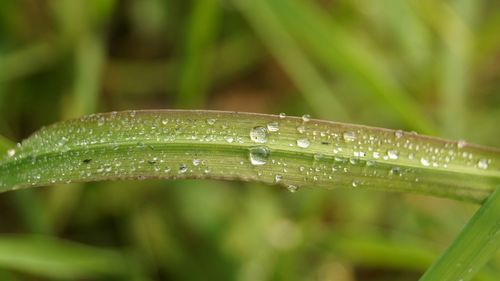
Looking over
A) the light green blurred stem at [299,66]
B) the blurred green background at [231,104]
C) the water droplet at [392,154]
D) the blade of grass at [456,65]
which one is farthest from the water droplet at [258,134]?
→ the blade of grass at [456,65]

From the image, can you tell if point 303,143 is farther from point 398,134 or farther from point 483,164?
point 483,164

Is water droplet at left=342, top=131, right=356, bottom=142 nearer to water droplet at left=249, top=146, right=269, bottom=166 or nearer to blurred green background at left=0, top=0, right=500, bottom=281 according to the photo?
water droplet at left=249, top=146, right=269, bottom=166

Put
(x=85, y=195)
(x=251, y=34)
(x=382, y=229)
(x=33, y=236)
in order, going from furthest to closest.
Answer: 1. (x=251, y=34)
2. (x=382, y=229)
3. (x=85, y=195)
4. (x=33, y=236)

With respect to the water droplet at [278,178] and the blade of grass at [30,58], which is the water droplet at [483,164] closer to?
the water droplet at [278,178]

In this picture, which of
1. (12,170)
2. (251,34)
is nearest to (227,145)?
(12,170)

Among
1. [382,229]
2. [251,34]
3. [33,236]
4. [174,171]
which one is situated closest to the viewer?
[174,171]

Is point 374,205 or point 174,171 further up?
point 374,205

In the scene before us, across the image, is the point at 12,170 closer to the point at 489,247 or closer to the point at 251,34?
the point at 489,247

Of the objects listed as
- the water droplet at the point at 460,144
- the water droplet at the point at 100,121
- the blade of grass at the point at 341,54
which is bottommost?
the water droplet at the point at 100,121
